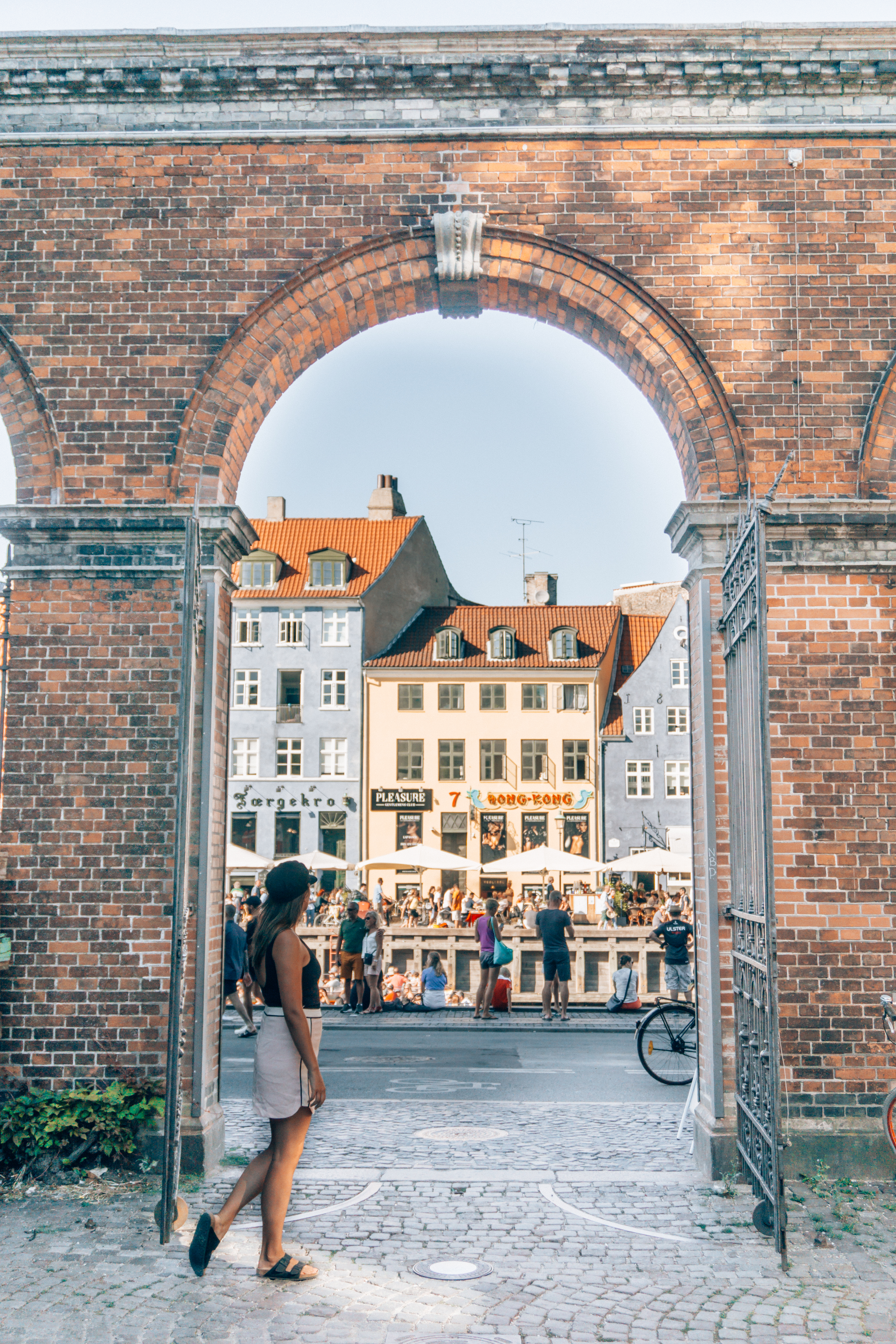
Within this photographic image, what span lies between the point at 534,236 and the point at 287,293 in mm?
1702

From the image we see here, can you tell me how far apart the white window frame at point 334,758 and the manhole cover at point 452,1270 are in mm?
34656

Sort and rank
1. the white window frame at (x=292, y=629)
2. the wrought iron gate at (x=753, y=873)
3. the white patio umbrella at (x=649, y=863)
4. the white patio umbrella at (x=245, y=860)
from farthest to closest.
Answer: the white window frame at (x=292, y=629), the white patio umbrella at (x=245, y=860), the white patio umbrella at (x=649, y=863), the wrought iron gate at (x=753, y=873)

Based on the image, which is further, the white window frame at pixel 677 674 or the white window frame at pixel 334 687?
the white window frame at pixel 334 687

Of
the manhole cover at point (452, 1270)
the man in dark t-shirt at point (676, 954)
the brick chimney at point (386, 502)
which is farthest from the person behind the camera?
the brick chimney at point (386, 502)

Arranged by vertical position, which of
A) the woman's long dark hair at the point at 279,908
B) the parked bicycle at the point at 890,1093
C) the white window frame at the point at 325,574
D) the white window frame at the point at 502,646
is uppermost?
the white window frame at the point at 325,574

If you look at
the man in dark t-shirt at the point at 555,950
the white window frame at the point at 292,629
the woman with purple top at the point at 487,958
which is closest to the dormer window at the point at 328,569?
the white window frame at the point at 292,629

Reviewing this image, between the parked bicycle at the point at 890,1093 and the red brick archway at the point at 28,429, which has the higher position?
the red brick archway at the point at 28,429

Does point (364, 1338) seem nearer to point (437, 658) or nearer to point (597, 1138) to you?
point (597, 1138)

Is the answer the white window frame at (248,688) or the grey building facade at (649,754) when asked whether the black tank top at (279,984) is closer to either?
the grey building facade at (649,754)

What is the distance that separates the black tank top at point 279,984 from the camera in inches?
205

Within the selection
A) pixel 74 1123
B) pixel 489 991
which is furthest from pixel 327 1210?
pixel 489 991

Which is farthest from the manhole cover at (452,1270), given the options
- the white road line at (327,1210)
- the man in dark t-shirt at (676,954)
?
the man in dark t-shirt at (676,954)

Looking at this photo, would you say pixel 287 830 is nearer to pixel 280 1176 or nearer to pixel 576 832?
pixel 576 832

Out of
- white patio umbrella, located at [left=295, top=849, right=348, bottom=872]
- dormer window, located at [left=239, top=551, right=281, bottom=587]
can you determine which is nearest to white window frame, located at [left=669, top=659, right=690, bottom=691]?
dormer window, located at [left=239, top=551, right=281, bottom=587]
